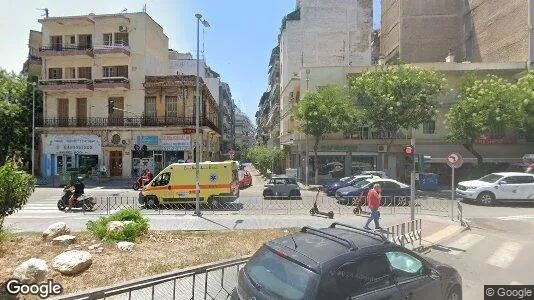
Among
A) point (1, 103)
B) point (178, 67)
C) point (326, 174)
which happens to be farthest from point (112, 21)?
point (326, 174)

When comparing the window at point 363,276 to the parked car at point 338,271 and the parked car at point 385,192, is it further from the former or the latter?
the parked car at point 385,192

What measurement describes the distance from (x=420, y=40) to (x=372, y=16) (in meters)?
6.91

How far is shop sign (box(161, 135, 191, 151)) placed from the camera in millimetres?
32281

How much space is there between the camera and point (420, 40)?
41.3 m

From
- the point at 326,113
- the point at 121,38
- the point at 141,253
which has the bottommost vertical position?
the point at 141,253

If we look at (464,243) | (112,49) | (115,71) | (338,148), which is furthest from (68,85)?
(464,243)

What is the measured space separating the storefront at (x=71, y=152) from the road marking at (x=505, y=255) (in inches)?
1234

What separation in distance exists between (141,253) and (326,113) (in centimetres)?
1979

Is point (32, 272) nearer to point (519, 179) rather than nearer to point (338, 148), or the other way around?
point (519, 179)

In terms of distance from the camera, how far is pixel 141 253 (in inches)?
358

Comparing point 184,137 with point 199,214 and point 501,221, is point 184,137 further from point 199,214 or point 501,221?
point 501,221

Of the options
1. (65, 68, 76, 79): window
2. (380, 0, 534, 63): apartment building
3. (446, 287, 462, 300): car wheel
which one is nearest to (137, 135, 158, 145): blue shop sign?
(65, 68, 76, 79): window

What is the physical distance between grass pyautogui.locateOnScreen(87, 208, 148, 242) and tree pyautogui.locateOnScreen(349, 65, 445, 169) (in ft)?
62.8

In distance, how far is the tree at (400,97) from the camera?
82.5ft
